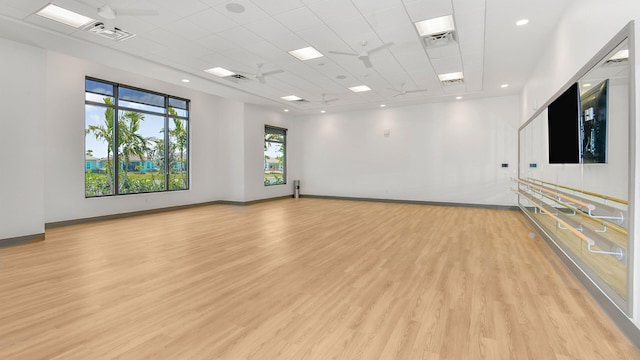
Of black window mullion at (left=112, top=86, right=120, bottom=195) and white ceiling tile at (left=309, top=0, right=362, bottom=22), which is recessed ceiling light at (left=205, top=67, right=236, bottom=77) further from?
white ceiling tile at (left=309, top=0, right=362, bottom=22)

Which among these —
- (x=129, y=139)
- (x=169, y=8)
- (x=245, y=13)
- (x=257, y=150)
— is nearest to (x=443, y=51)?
(x=245, y=13)

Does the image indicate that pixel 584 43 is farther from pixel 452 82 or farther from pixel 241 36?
pixel 241 36

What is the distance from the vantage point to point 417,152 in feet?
33.8

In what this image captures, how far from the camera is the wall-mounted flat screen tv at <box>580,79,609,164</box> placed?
8.97 ft

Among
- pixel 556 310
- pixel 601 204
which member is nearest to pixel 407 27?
pixel 601 204

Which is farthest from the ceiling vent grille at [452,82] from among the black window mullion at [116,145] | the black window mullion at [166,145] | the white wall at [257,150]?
the black window mullion at [116,145]

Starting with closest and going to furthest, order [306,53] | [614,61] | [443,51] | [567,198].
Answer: [614,61], [567,198], [443,51], [306,53]

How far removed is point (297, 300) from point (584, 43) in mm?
4158

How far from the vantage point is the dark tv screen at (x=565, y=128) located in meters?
3.45

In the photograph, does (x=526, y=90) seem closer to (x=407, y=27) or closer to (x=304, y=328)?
(x=407, y=27)

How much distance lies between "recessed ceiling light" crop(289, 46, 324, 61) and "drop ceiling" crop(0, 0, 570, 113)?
144 mm

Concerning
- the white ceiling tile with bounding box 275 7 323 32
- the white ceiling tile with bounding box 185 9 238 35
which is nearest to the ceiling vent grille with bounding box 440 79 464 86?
the white ceiling tile with bounding box 275 7 323 32

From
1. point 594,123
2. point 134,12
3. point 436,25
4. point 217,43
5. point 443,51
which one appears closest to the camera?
point 594,123

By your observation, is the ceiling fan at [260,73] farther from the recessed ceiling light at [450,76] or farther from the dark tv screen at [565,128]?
the dark tv screen at [565,128]
